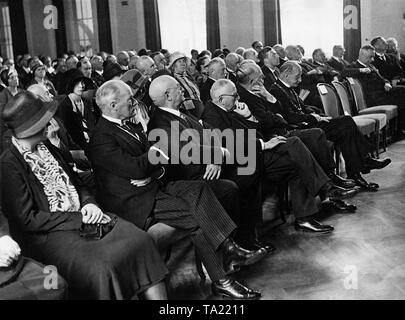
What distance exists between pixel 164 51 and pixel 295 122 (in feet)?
16.4

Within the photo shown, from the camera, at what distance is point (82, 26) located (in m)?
10.3

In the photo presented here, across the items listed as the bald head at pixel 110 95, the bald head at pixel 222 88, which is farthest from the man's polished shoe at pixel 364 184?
the bald head at pixel 110 95

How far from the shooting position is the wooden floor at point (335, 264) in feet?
10.1

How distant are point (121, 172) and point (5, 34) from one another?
39.4ft

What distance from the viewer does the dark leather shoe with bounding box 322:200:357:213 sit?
457 cm

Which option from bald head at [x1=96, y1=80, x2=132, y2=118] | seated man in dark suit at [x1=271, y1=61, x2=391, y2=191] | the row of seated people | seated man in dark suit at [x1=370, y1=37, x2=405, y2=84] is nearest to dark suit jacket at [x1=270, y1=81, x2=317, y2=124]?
seated man in dark suit at [x1=271, y1=61, x2=391, y2=191]

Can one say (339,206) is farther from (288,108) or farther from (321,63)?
(321,63)

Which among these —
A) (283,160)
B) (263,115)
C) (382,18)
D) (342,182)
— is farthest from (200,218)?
(382,18)

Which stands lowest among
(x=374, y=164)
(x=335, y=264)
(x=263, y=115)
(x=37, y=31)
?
(x=335, y=264)

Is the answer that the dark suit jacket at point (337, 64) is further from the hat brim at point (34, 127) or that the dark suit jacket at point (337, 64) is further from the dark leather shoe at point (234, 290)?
the hat brim at point (34, 127)

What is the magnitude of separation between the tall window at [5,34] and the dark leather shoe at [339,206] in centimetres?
1085
